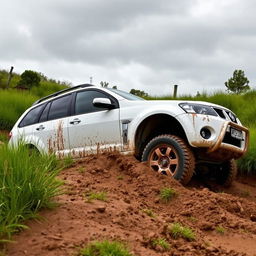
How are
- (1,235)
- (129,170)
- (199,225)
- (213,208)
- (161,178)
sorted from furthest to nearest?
(129,170) → (161,178) → (213,208) → (199,225) → (1,235)

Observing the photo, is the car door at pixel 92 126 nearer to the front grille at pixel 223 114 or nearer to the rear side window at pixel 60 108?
the rear side window at pixel 60 108

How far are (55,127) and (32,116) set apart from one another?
1072 millimetres

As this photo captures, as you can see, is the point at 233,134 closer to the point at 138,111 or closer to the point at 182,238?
the point at 138,111

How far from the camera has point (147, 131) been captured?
273 inches

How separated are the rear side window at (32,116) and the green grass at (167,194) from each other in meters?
3.64

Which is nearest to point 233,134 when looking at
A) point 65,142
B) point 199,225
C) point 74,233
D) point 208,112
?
point 208,112

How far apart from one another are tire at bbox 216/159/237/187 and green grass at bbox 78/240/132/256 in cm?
439

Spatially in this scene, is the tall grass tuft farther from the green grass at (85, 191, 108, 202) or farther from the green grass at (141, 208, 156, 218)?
the green grass at (141, 208, 156, 218)

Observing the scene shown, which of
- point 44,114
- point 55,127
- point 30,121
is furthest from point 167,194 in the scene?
point 30,121

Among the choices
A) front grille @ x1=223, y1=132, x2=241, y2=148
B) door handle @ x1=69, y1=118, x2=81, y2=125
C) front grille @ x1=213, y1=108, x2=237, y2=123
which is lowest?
front grille @ x1=223, y1=132, x2=241, y2=148

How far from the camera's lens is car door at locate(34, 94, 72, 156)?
300 inches

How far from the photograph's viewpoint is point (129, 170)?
6.46 meters

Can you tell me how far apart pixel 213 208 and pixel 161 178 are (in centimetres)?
95

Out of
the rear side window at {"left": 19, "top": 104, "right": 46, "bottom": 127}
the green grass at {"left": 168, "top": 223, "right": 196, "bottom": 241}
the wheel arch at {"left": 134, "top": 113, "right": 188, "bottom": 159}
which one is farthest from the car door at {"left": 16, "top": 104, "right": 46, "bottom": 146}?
the green grass at {"left": 168, "top": 223, "right": 196, "bottom": 241}
